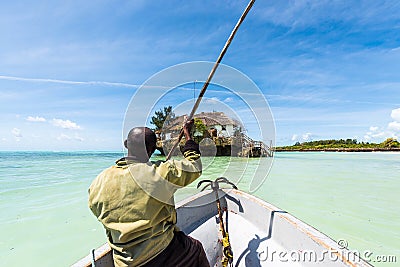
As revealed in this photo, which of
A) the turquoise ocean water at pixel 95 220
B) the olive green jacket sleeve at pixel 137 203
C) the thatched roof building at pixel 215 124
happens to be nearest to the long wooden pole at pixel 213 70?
the thatched roof building at pixel 215 124

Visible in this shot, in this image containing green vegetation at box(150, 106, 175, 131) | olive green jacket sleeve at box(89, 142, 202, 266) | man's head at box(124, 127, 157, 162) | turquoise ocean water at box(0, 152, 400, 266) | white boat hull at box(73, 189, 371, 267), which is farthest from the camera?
turquoise ocean water at box(0, 152, 400, 266)

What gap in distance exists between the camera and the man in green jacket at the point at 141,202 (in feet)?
3.59

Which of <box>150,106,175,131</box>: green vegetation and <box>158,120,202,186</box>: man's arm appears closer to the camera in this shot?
<box>158,120,202,186</box>: man's arm

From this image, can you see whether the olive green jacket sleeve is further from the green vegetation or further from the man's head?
the green vegetation

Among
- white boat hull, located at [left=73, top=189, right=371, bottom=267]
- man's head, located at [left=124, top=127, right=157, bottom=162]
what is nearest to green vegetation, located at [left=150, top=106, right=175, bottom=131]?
man's head, located at [left=124, top=127, right=157, bottom=162]

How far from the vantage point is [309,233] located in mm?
1688

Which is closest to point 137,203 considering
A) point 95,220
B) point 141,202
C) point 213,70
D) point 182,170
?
point 141,202

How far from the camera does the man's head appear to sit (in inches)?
48.4

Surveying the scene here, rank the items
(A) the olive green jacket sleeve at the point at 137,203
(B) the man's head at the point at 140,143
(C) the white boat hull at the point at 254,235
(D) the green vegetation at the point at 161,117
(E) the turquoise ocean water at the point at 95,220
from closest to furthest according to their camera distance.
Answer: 1. (A) the olive green jacket sleeve at the point at 137,203
2. (B) the man's head at the point at 140,143
3. (C) the white boat hull at the point at 254,235
4. (D) the green vegetation at the point at 161,117
5. (E) the turquoise ocean water at the point at 95,220

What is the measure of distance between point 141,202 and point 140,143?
1.03 ft

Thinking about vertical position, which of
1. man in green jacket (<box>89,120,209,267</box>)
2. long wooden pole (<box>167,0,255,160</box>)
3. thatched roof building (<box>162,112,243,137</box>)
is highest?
long wooden pole (<box>167,0,255,160</box>)

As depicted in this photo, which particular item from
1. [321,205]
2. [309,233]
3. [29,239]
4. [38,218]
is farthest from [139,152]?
[321,205]

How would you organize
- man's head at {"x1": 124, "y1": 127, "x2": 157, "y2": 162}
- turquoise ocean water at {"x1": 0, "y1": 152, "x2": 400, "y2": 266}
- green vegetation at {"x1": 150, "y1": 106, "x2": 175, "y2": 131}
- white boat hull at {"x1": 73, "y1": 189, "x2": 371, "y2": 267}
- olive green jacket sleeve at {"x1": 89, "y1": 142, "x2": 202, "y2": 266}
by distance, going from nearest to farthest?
olive green jacket sleeve at {"x1": 89, "y1": 142, "x2": 202, "y2": 266}, man's head at {"x1": 124, "y1": 127, "x2": 157, "y2": 162}, white boat hull at {"x1": 73, "y1": 189, "x2": 371, "y2": 267}, green vegetation at {"x1": 150, "y1": 106, "x2": 175, "y2": 131}, turquoise ocean water at {"x1": 0, "y1": 152, "x2": 400, "y2": 266}

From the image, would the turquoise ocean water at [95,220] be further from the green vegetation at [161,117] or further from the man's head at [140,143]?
the man's head at [140,143]
